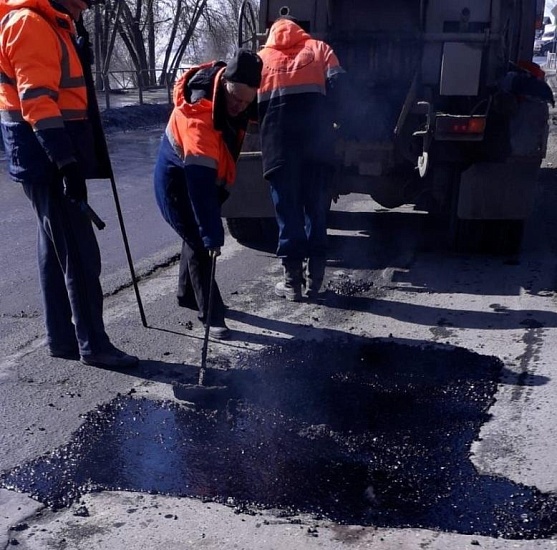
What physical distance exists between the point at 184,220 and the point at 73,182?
A: 3.29ft

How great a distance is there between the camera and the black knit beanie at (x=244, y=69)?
4.54 meters

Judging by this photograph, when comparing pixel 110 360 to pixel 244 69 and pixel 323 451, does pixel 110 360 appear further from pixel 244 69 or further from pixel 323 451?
A: pixel 244 69

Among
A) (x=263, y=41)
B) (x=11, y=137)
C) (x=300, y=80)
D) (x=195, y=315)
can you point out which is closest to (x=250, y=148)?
(x=263, y=41)

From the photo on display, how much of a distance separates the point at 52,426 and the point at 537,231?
217 inches

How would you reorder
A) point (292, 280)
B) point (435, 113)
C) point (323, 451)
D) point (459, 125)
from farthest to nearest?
point (435, 113) < point (459, 125) < point (292, 280) < point (323, 451)

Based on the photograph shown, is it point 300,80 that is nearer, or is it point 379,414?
point 379,414

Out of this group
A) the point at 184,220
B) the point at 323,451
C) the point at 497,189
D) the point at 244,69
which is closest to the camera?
the point at 323,451

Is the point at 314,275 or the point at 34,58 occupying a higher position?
the point at 34,58

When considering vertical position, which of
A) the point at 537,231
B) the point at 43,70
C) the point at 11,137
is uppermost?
the point at 43,70

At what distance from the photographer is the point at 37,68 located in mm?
4133

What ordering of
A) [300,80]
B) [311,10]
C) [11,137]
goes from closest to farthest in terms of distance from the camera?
[11,137]
[300,80]
[311,10]

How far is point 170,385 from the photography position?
14.6 ft

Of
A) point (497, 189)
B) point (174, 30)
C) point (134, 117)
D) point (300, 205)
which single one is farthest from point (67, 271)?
point (174, 30)

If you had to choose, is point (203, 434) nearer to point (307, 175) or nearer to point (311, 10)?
point (307, 175)
